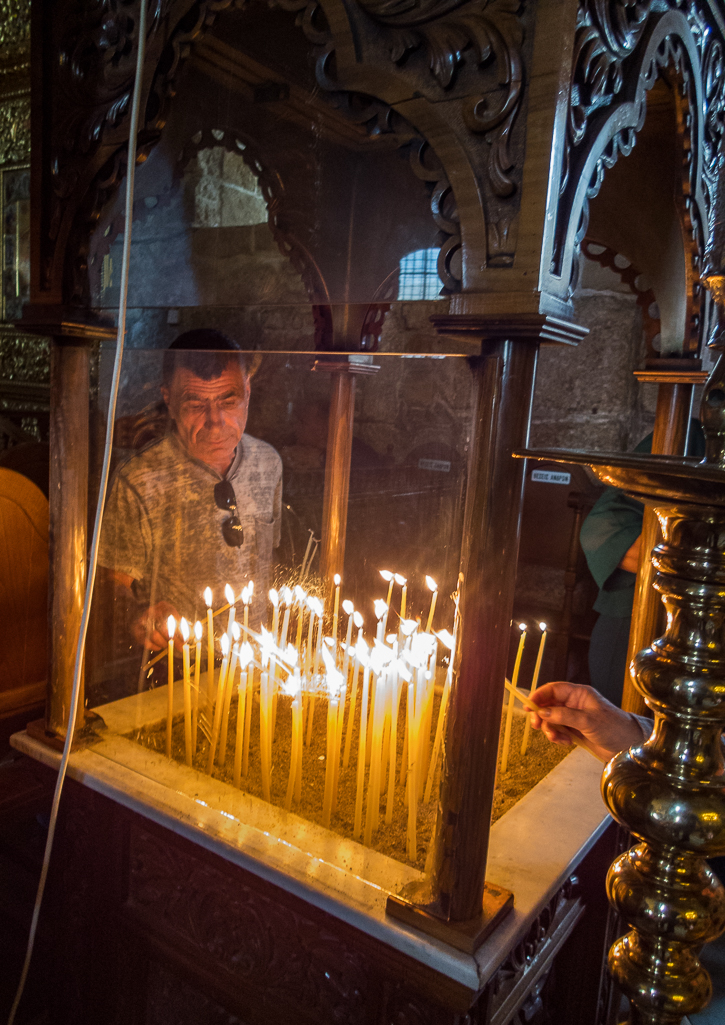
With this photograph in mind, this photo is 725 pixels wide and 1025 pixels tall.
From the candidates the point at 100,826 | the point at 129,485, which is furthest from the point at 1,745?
the point at 129,485

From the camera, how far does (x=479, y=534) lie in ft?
3.50

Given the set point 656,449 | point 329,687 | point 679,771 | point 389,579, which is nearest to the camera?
point 679,771

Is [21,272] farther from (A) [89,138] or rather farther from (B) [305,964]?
(B) [305,964]

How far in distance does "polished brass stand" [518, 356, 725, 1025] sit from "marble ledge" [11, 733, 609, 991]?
440 millimetres

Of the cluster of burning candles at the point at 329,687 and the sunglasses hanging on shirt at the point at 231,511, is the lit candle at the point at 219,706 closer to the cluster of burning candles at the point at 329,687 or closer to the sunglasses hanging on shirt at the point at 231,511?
the cluster of burning candles at the point at 329,687

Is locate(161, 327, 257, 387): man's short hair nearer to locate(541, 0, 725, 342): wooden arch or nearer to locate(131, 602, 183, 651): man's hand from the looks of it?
locate(131, 602, 183, 651): man's hand

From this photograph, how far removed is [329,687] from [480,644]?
0.64 m

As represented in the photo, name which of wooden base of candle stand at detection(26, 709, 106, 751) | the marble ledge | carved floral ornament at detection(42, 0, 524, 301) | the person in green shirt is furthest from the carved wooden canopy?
the person in green shirt

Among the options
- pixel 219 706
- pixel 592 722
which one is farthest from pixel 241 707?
pixel 592 722

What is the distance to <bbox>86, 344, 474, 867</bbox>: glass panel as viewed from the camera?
1443mm

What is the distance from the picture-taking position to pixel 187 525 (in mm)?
1639

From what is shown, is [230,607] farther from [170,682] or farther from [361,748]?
[361,748]

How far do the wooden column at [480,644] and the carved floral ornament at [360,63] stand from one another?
155 mm

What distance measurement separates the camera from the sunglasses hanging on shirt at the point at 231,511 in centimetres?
161
